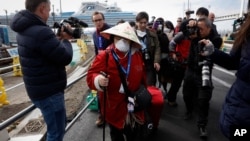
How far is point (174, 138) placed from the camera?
388 centimetres

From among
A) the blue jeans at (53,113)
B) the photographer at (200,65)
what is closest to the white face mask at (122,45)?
the blue jeans at (53,113)

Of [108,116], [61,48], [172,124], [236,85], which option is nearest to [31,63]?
[61,48]

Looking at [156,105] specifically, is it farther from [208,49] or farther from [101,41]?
[208,49]

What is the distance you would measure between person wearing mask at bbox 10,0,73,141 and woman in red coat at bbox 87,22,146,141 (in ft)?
1.18

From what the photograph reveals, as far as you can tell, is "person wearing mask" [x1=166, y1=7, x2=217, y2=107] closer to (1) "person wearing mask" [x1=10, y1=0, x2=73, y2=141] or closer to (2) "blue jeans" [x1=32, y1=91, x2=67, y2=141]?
(1) "person wearing mask" [x1=10, y1=0, x2=73, y2=141]

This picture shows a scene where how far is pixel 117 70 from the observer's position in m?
2.61

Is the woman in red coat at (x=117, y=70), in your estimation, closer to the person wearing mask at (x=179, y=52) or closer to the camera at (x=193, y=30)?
the camera at (x=193, y=30)

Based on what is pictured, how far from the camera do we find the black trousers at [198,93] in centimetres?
389

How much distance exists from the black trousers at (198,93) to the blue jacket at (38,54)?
2368 mm

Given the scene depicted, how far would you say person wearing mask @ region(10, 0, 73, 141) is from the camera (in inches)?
85.6

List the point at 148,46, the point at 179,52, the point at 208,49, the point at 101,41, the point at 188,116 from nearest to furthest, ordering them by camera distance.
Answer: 1. the point at 208,49
2. the point at 101,41
3. the point at 148,46
4. the point at 188,116
5. the point at 179,52

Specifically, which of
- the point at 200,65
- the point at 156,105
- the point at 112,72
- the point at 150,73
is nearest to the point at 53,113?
the point at 112,72

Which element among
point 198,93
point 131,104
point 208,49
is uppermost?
point 208,49

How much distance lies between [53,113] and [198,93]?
8.67 feet
